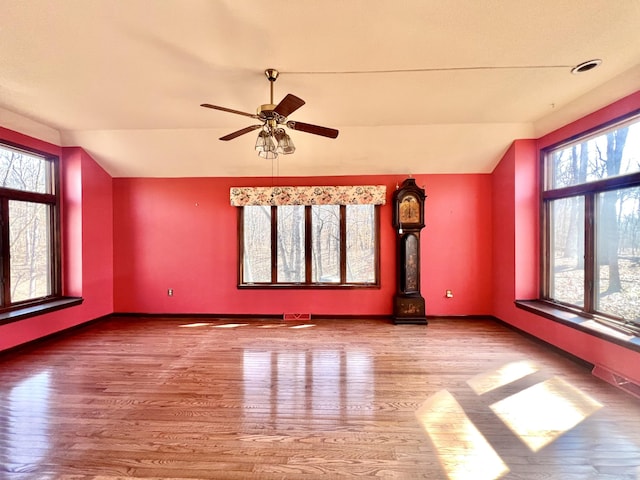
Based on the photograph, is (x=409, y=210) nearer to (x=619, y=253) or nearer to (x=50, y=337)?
(x=619, y=253)

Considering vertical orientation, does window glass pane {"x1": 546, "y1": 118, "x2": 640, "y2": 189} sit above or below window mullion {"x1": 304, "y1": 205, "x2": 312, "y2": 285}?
above

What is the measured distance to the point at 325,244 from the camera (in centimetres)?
454

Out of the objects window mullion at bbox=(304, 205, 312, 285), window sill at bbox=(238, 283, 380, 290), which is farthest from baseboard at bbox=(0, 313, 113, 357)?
window mullion at bbox=(304, 205, 312, 285)

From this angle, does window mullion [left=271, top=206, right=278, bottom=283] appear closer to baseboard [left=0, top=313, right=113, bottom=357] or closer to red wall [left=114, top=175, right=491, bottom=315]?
red wall [left=114, top=175, right=491, bottom=315]

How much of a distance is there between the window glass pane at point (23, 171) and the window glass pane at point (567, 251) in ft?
22.3

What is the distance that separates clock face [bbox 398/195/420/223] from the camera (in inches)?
165

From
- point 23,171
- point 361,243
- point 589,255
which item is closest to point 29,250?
point 23,171

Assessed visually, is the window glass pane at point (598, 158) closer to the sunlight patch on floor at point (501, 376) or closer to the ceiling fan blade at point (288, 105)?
the sunlight patch on floor at point (501, 376)

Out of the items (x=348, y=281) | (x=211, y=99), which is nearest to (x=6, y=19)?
(x=211, y=99)

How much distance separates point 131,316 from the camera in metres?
4.57

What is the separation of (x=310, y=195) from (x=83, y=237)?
344 cm

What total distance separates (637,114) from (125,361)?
5600 millimetres

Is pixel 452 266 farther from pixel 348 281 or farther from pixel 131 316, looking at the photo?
pixel 131 316

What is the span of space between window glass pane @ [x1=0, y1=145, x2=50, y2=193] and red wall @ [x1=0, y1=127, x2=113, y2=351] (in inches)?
6.5
